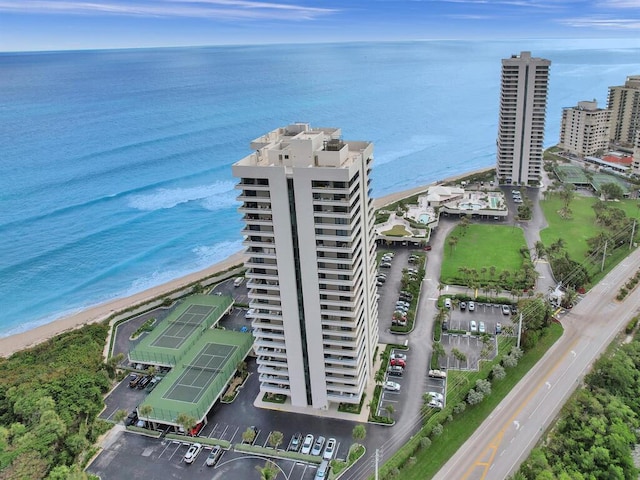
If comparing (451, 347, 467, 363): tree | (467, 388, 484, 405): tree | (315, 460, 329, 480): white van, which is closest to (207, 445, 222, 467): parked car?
(315, 460, 329, 480): white van

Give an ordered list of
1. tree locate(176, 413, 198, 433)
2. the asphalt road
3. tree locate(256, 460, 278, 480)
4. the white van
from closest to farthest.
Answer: tree locate(256, 460, 278, 480), the white van, the asphalt road, tree locate(176, 413, 198, 433)

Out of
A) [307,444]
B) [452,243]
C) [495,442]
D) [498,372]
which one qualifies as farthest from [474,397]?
[452,243]

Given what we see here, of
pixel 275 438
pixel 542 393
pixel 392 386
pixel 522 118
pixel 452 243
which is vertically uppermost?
pixel 522 118

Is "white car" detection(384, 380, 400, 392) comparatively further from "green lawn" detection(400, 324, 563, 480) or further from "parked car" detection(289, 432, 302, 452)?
"parked car" detection(289, 432, 302, 452)

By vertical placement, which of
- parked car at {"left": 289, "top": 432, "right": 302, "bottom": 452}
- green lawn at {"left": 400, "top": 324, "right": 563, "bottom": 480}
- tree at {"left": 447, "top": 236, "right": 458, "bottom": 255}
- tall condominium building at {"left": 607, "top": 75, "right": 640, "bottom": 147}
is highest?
tall condominium building at {"left": 607, "top": 75, "right": 640, "bottom": 147}

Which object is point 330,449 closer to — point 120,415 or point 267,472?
point 267,472
